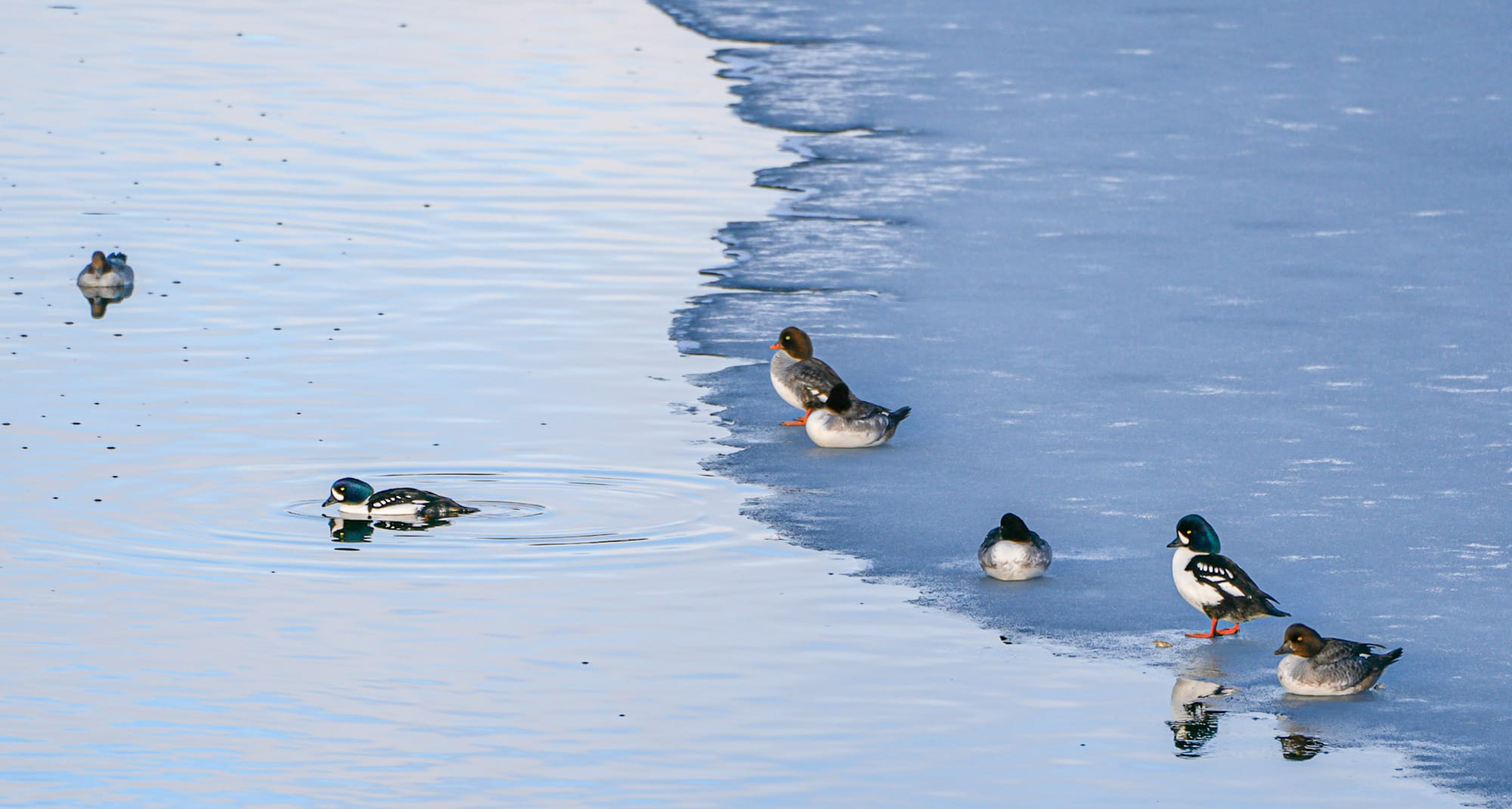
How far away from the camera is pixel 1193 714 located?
8.30 meters

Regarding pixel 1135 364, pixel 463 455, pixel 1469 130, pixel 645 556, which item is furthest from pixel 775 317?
pixel 1469 130

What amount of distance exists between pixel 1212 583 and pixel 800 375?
3.96 meters

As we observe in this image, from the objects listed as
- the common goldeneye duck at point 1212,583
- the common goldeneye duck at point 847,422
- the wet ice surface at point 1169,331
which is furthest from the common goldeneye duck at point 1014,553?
the common goldeneye duck at point 847,422

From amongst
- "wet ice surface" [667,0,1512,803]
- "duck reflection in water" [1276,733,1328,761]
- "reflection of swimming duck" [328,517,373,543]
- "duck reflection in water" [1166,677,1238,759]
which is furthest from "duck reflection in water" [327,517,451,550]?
"duck reflection in water" [1276,733,1328,761]

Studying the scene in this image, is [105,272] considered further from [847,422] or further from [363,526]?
[847,422]

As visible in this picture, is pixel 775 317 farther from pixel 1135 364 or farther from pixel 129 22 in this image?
pixel 129 22

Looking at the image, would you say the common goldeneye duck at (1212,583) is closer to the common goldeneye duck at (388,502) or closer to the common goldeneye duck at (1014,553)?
the common goldeneye duck at (1014,553)

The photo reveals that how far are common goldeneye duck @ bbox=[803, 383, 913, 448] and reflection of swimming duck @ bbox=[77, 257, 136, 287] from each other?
6.06m

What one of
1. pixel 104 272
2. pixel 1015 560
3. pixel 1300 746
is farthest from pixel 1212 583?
pixel 104 272

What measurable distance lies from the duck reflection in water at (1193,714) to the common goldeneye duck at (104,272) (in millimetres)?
9546

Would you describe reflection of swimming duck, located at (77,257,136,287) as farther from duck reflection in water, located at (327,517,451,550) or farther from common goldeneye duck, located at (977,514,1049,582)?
common goldeneye duck, located at (977,514,1049,582)

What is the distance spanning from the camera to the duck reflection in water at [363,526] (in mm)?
10328

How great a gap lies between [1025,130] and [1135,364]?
8.57 meters

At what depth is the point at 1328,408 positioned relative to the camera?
12641mm
